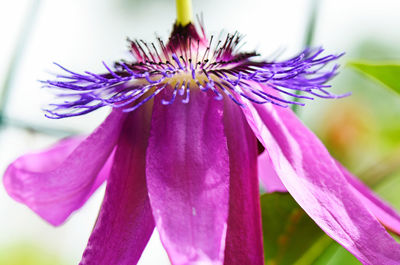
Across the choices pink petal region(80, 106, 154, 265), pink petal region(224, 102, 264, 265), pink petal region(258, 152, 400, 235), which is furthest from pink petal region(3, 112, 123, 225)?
pink petal region(258, 152, 400, 235)

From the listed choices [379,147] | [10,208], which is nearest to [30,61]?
[10,208]

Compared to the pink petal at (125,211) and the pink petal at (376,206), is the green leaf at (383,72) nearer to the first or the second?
the pink petal at (376,206)

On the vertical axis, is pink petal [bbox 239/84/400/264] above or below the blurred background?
above

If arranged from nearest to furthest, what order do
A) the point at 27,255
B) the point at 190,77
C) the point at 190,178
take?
the point at 190,178, the point at 190,77, the point at 27,255

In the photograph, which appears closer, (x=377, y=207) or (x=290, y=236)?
(x=377, y=207)

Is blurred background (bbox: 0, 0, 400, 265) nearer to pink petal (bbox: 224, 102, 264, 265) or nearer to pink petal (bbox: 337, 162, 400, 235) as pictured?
pink petal (bbox: 337, 162, 400, 235)

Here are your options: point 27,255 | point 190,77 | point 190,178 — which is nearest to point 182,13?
point 190,77

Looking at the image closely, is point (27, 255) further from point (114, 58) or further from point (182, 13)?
point (182, 13)

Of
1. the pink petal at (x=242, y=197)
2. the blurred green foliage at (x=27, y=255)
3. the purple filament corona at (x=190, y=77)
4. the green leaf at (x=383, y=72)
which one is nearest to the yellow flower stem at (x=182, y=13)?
the purple filament corona at (x=190, y=77)
